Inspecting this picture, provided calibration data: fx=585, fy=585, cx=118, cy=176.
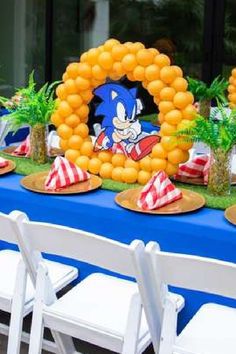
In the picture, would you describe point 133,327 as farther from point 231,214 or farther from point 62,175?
point 62,175

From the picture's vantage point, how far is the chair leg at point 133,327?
1.89m

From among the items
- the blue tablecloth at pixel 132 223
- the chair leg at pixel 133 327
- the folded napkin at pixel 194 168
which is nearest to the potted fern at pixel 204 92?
the folded napkin at pixel 194 168

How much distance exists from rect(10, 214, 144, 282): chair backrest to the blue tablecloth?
479 millimetres

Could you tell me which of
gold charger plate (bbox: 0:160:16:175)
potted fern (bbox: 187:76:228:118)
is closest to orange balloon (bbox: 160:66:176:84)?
gold charger plate (bbox: 0:160:16:175)

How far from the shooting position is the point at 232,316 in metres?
2.08

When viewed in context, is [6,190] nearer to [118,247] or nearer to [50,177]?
[50,177]

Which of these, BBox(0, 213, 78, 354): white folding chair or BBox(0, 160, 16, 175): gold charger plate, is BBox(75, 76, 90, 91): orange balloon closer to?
BBox(0, 160, 16, 175): gold charger plate

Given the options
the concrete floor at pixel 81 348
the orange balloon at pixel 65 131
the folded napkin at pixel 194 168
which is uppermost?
the orange balloon at pixel 65 131

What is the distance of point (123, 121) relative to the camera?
110 inches

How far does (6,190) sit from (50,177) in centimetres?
23

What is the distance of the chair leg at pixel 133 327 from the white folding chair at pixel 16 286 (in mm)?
418

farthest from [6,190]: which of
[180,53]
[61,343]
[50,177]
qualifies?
[180,53]

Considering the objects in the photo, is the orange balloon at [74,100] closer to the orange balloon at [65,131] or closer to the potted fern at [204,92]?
the orange balloon at [65,131]

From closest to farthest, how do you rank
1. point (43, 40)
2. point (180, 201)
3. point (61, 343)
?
point (61, 343), point (180, 201), point (43, 40)
